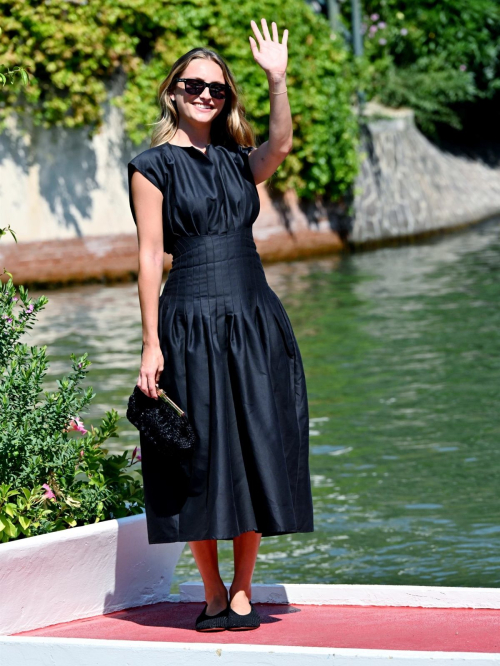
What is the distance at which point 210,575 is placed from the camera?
380cm

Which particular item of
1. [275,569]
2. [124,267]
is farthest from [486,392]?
[124,267]

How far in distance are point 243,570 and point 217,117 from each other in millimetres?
1582

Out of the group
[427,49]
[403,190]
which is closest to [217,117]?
[403,190]

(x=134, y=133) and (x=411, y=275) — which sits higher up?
(x=134, y=133)

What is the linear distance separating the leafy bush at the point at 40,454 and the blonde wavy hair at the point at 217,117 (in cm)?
76

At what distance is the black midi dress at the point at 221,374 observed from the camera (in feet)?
12.0

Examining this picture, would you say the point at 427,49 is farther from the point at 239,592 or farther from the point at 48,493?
the point at 239,592

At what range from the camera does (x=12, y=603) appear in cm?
374

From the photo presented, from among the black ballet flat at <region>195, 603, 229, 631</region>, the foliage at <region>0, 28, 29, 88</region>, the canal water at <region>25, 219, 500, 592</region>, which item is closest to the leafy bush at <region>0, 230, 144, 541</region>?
the black ballet flat at <region>195, 603, 229, 631</region>

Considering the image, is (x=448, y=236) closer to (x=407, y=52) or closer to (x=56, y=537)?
(x=407, y=52)

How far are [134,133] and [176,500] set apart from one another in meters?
12.2

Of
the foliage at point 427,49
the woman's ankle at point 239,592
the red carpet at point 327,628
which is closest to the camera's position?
the red carpet at point 327,628

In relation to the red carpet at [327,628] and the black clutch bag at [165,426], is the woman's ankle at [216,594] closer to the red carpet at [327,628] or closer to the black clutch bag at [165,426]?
the red carpet at [327,628]

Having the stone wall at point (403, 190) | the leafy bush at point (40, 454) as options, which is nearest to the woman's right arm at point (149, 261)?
the leafy bush at point (40, 454)
